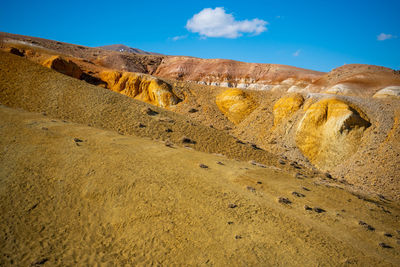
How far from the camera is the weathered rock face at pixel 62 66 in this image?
42.0m

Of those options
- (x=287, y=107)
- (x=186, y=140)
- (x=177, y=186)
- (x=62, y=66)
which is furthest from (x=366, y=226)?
(x=62, y=66)

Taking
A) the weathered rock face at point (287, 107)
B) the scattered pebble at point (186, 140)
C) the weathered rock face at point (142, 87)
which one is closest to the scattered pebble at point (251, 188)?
the scattered pebble at point (186, 140)

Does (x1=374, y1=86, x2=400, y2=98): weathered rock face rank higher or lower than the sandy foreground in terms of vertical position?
higher

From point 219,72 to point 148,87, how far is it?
110 ft

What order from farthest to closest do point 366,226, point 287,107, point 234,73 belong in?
point 234,73 < point 287,107 < point 366,226

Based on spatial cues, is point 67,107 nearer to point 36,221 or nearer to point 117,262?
point 36,221

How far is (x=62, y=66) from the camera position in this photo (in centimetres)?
4306

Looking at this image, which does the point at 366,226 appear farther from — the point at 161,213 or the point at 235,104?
the point at 235,104

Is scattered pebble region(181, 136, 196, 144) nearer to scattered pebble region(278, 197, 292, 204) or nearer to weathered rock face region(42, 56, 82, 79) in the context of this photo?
scattered pebble region(278, 197, 292, 204)

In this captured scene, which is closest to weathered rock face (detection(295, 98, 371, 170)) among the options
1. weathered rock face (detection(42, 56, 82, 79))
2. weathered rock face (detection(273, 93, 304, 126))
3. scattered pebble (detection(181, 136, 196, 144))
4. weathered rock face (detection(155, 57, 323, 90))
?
weathered rock face (detection(273, 93, 304, 126))

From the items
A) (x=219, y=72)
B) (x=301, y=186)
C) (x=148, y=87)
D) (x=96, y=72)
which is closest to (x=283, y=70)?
(x=219, y=72)

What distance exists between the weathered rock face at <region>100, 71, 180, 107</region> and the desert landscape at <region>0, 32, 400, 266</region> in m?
15.2

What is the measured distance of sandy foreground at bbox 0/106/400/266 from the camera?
7715mm

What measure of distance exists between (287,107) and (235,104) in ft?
27.9
